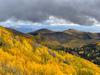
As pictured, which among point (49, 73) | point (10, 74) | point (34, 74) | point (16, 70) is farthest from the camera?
point (49, 73)

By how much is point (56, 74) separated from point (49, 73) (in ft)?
17.2

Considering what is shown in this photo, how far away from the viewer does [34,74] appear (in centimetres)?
18625

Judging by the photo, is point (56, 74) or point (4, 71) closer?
point (4, 71)

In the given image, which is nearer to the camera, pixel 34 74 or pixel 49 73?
pixel 34 74

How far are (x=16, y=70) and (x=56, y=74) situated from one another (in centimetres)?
3998

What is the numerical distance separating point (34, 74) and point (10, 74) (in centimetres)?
4417

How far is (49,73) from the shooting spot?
198 metres

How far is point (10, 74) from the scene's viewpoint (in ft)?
471

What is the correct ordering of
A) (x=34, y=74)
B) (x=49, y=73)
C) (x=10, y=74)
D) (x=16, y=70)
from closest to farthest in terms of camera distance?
(x=10, y=74) < (x=16, y=70) < (x=34, y=74) < (x=49, y=73)

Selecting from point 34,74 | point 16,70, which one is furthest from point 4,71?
point 34,74

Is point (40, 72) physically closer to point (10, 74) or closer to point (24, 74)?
point (24, 74)

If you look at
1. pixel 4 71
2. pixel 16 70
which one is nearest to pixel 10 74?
pixel 4 71

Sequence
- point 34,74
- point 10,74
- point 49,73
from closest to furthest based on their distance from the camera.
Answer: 1. point 10,74
2. point 34,74
3. point 49,73

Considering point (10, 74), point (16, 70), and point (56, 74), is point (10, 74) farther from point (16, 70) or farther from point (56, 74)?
point (56, 74)
